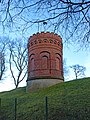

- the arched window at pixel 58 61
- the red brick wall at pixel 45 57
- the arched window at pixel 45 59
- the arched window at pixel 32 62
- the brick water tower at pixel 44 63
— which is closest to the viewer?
the brick water tower at pixel 44 63

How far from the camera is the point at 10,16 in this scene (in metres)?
5.84

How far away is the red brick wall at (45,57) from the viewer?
24578 mm

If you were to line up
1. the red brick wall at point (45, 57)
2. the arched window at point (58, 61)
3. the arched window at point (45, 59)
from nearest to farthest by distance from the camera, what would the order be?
the red brick wall at point (45, 57), the arched window at point (45, 59), the arched window at point (58, 61)

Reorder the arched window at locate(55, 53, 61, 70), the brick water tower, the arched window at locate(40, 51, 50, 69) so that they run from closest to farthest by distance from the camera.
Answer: the brick water tower, the arched window at locate(40, 51, 50, 69), the arched window at locate(55, 53, 61, 70)

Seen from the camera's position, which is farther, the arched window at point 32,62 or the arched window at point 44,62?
the arched window at point 32,62

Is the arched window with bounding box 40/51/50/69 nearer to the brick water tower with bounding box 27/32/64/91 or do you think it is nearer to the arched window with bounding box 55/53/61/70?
the brick water tower with bounding box 27/32/64/91

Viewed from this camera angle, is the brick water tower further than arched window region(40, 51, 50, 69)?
No

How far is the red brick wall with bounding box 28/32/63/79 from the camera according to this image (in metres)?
24.6

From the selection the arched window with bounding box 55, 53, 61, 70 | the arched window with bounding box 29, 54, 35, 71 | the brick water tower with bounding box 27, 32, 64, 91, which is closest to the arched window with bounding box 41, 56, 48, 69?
the brick water tower with bounding box 27, 32, 64, 91

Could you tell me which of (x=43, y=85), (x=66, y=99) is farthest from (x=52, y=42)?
(x=66, y=99)

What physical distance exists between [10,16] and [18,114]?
31.7ft

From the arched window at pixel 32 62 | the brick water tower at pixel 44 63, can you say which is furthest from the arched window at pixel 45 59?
the arched window at pixel 32 62

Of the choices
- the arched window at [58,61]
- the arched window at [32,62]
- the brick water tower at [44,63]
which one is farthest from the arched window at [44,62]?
the arched window at [58,61]

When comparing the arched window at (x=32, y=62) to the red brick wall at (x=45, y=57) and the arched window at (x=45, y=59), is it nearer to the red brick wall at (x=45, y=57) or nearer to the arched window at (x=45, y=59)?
the red brick wall at (x=45, y=57)
